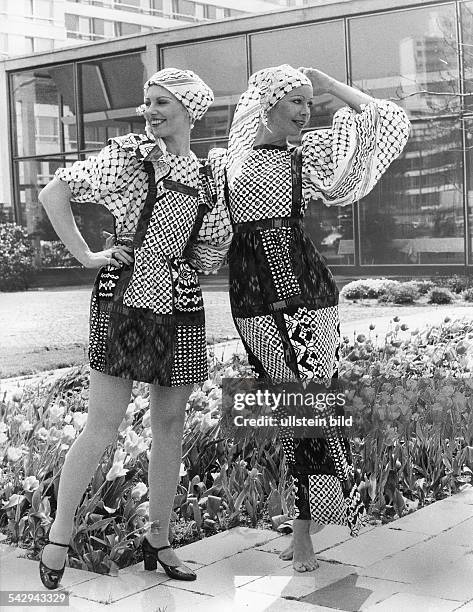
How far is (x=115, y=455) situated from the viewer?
12.5 ft

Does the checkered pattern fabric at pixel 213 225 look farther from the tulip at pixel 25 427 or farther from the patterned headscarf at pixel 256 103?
the tulip at pixel 25 427

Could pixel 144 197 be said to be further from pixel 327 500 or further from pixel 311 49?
pixel 311 49

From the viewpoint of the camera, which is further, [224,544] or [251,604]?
[224,544]

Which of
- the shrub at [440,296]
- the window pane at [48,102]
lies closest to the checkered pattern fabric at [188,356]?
the shrub at [440,296]

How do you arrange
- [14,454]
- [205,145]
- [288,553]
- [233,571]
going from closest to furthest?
[233,571]
[288,553]
[14,454]
[205,145]

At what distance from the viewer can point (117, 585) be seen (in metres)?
3.25

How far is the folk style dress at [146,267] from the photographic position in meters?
3.19

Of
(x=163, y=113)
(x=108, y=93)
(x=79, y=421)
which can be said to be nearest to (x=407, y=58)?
(x=108, y=93)

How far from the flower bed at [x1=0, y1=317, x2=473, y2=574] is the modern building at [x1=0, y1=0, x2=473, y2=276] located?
11.3 ft

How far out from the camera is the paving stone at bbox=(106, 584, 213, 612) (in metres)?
3.05

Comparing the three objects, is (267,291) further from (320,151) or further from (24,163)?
(24,163)

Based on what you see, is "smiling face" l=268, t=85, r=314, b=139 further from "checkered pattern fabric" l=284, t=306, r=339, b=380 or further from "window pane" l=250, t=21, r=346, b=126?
"window pane" l=250, t=21, r=346, b=126

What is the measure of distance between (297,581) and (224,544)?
18.4 inches

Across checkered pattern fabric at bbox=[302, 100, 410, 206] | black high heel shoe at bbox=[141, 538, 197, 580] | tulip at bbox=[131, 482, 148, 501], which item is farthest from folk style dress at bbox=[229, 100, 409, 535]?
tulip at bbox=[131, 482, 148, 501]
